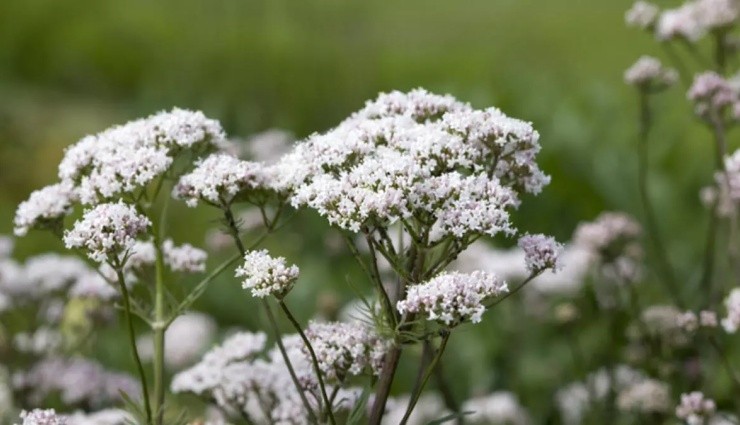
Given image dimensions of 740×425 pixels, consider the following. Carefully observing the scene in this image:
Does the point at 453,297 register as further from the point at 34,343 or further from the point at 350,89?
the point at 350,89

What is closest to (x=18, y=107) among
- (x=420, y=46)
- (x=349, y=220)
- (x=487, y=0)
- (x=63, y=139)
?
→ (x=63, y=139)

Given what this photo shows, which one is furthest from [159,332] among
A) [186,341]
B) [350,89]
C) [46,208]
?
[350,89]

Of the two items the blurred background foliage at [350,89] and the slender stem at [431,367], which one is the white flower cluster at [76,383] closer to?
the blurred background foliage at [350,89]

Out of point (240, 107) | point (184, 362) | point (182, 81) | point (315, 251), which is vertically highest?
point (182, 81)

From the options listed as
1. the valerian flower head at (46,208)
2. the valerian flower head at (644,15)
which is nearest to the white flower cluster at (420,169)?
the valerian flower head at (46,208)

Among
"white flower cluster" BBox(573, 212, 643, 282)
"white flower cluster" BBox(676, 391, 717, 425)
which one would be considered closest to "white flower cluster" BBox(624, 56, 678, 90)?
"white flower cluster" BBox(573, 212, 643, 282)

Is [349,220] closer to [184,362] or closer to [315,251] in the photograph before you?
[184,362]
